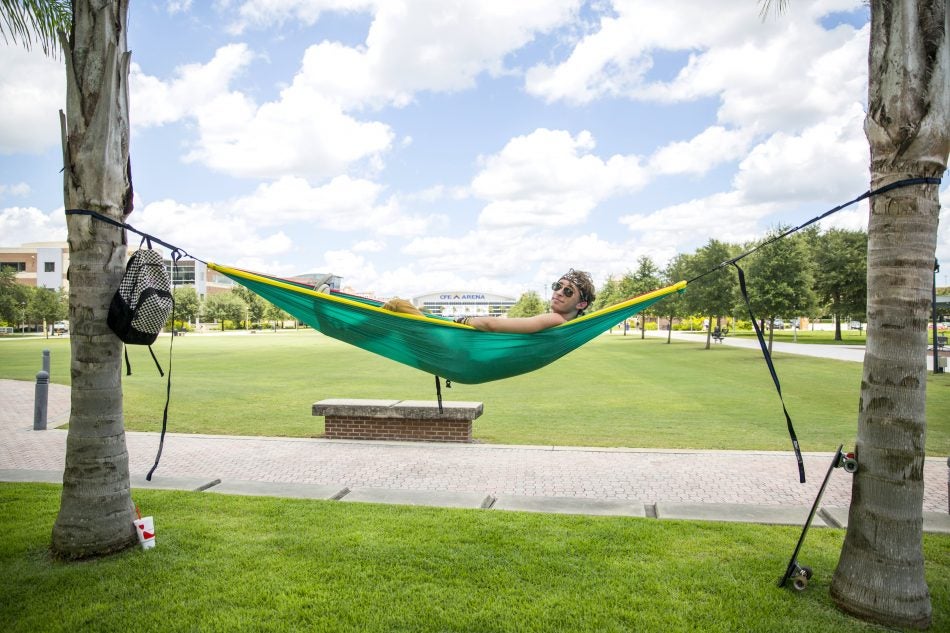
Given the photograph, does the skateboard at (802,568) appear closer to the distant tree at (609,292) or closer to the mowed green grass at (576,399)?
the mowed green grass at (576,399)

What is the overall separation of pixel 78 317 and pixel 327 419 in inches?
185

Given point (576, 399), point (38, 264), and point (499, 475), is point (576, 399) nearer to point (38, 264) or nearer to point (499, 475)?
point (499, 475)

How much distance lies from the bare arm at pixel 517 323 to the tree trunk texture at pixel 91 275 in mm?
2342

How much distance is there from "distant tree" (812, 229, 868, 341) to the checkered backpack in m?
42.3

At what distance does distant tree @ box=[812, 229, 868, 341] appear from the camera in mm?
39656

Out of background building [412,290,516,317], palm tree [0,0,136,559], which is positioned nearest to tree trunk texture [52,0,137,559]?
palm tree [0,0,136,559]

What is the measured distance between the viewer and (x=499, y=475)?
20.8ft

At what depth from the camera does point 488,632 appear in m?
3.04

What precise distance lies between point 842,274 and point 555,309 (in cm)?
4262

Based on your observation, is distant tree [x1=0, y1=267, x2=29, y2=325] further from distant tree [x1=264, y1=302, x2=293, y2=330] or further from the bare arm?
the bare arm

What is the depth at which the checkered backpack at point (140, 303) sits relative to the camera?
12.6ft

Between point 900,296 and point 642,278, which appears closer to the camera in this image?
point 900,296

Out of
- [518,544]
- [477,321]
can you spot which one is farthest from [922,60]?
[518,544]

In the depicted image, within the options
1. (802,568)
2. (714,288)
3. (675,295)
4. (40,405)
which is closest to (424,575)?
(802,568)
